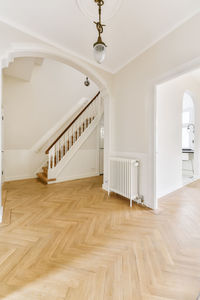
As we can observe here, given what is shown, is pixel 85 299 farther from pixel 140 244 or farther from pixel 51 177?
pixel 51 177

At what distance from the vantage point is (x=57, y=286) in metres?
1.01

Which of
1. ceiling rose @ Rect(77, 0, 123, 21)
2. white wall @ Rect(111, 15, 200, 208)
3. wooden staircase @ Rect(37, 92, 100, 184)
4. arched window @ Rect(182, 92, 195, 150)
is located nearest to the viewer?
ceiling rose @ Rect(77, 0, 123, 21)

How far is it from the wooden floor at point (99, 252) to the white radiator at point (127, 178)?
10.0 inches

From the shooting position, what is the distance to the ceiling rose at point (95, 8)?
1617 mm

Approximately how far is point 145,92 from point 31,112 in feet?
12.1

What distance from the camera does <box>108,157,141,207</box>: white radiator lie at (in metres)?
2.44

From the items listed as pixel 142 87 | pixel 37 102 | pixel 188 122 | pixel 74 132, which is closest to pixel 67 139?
pixel 74 132

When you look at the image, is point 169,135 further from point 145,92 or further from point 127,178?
point 127,178

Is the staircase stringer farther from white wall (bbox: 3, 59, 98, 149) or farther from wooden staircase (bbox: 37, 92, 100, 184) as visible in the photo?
white wall (bbox: 3, 59, 98, 149)

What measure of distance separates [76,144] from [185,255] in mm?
3722

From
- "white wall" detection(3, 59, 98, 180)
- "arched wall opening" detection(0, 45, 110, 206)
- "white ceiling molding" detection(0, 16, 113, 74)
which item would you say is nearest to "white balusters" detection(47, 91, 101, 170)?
"white wall" detection(3, 59, 98, 180)

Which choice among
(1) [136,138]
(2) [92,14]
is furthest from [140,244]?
(2) [92,14]

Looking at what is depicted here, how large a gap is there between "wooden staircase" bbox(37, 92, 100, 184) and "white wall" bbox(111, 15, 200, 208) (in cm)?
173

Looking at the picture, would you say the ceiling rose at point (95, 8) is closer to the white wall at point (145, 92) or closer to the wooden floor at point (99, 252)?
the white wall at point (145, 92)
